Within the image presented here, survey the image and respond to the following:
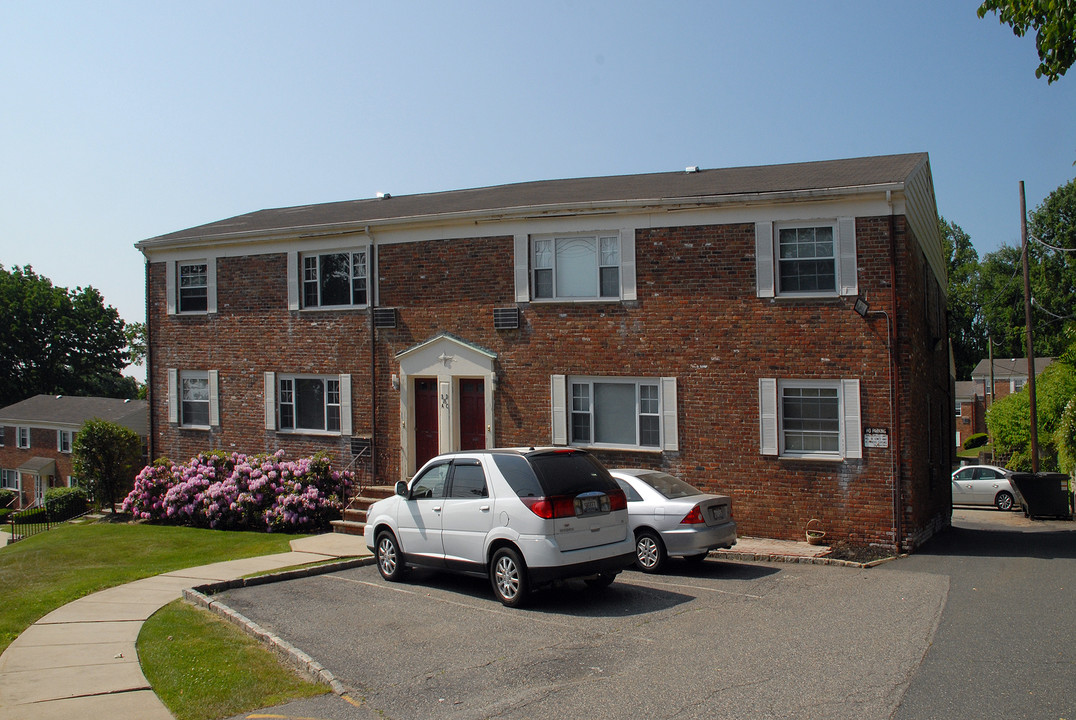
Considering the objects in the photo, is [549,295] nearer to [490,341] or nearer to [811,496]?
[490,341]

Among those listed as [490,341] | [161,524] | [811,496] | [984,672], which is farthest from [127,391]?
[984,672]

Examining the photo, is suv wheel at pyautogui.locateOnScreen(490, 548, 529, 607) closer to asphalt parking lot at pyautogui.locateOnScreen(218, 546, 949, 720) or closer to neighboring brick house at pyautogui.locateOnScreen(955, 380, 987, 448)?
asphalt parking lot at pyautogui.locateOnScreen(218, 546, 949, 720)

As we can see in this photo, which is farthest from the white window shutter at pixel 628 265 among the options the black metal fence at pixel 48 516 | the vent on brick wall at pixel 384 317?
the black metal fence at pixel 48 516

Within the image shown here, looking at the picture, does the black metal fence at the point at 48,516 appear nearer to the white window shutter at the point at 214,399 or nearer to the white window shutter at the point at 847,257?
the white window shutter at the point at 214,399

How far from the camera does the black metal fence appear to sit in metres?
26.6

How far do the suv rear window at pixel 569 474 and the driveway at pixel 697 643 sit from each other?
4.30ft

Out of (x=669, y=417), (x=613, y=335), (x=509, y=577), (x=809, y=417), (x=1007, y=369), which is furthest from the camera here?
(x=1007, y=369)

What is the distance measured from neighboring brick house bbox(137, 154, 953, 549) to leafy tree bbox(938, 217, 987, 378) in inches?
2263

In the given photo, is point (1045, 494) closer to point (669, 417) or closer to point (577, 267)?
point (669, 417)

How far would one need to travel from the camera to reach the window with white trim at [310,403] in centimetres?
1825

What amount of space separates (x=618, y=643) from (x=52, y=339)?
7151cm

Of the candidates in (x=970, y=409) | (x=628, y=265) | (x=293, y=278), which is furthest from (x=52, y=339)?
(x=970, y=409)

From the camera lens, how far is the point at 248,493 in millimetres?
17062

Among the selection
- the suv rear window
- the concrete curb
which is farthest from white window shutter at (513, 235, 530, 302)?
the suv rear window
